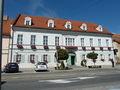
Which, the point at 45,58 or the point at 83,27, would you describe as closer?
the point at 45,58

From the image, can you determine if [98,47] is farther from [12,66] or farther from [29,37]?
[12,66]

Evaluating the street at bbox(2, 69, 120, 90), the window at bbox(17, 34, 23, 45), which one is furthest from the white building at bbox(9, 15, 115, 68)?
the street at bbox(2, 69, 120, 90)

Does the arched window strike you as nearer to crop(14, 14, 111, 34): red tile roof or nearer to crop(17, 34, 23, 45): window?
crop(14, 14, 111, 34): red tile roof

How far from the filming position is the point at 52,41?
3120 cm

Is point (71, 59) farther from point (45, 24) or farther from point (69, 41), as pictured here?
point (45, 24)

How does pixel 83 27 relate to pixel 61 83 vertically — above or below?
above

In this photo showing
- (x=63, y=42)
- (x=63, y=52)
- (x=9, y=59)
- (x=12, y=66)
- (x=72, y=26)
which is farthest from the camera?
(x=72, y=26)

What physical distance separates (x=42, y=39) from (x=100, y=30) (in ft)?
56.3

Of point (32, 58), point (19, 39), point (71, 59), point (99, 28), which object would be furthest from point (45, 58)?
point (99, 28)

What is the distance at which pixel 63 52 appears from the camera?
25250 millimetres

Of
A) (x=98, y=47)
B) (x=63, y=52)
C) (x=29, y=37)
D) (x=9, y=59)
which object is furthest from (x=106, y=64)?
(x=9, y=59)

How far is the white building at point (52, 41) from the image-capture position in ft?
93.4

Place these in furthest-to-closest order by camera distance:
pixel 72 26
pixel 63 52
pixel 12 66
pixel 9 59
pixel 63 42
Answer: pixel 72 26 < pixel 63 42 < pixel 9 59 < pixel 63 52 < pixel 12 66

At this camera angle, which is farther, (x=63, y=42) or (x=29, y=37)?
(x=63, y=42)
